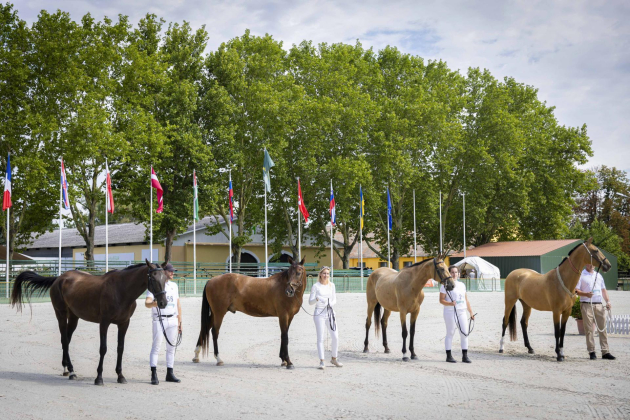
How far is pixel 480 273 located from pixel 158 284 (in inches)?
1899

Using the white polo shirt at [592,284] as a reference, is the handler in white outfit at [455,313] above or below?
below

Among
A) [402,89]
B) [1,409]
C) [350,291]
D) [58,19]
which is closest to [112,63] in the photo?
[58,19]

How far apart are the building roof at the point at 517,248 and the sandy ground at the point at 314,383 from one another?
46.1 metres

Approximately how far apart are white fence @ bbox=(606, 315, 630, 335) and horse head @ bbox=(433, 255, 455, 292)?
7.89m

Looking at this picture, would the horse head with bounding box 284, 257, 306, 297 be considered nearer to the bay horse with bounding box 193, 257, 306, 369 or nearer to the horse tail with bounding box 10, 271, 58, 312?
the bay horse with bounding box 193, 257, 306, 369

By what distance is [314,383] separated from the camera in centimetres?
1052

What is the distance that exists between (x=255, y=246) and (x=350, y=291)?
1574 cm

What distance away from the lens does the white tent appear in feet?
171

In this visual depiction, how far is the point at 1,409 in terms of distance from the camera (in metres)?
8.34

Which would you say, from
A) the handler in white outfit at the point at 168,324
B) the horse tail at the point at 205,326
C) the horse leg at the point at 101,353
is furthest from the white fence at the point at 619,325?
the horse leg at the point at 101,353

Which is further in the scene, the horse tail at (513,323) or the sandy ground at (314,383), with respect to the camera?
the horse tail at (513,323)

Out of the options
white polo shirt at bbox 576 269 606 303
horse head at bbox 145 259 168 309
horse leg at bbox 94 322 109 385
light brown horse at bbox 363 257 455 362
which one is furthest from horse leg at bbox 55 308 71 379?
white polo shirt at bbox 576 269 606 303

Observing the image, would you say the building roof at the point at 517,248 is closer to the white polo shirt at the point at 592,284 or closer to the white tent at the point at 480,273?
the white tent at the point at 480,273

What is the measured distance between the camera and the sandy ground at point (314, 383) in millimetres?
8461
